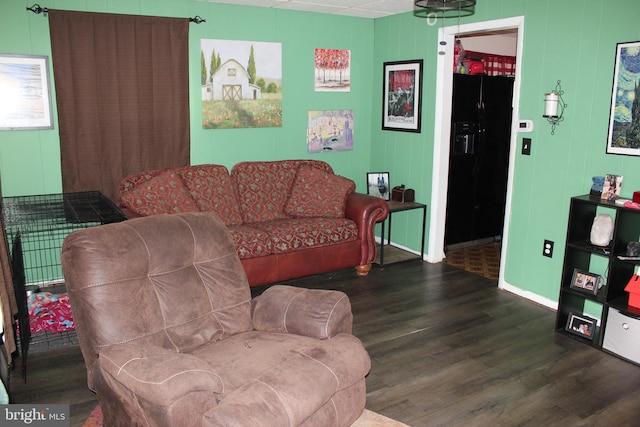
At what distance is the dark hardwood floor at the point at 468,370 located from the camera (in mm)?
2693

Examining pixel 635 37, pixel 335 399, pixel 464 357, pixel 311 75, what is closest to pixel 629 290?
pixel 464 357

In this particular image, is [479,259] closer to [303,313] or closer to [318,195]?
[318,195]

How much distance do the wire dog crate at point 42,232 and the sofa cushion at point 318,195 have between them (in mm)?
1610

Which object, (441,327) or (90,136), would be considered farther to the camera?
(90,136)

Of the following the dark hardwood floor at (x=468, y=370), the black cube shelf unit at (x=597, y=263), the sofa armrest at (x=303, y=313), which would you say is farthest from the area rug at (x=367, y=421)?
the black cube shelf unit at (x=597, y=263)

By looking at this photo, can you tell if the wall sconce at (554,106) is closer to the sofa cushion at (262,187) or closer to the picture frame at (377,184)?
the picture frame at (377,184)

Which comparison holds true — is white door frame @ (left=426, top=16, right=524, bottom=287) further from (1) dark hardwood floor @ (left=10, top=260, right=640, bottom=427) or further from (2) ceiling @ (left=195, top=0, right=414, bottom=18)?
(1) dark hardwood floor @ (left=10, top=260, right=640, bottom=427)

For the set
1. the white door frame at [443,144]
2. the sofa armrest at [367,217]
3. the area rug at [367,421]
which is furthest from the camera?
the sofa armrest at [367,217]

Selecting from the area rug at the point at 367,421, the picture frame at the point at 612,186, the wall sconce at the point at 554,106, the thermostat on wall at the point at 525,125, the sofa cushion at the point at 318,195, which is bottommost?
the area rug at the point at 367,421

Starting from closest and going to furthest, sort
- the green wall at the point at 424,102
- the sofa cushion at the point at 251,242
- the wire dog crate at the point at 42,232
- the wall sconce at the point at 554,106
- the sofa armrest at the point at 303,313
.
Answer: the sofa armrest at the point at 303,313 → the wire dog crate at the point at 42,232 → the green wall at the point at 424,102 → the wall sconce at the point at 554,106 → the sofa cushion at the point at 251,242

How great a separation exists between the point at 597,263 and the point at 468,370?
1.35 meters

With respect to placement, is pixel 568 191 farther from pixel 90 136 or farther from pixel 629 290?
pixel 90 136

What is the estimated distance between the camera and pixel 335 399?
85.2 inches

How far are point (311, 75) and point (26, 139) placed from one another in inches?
105
